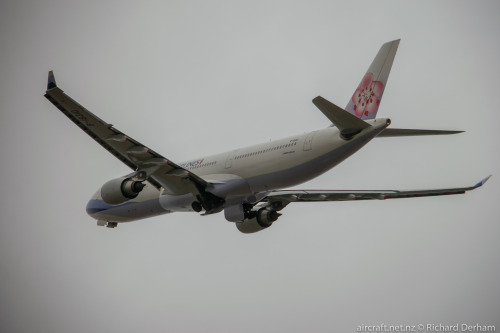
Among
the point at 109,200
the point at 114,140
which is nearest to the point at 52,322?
the point at 109,200

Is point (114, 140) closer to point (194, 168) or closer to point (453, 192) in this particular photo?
point (194, 168)

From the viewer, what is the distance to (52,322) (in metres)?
52.8

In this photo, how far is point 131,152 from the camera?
27.2 metres

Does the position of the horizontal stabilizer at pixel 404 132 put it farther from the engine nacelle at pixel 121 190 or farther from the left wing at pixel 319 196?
the engine nacelle at pixel 121 190

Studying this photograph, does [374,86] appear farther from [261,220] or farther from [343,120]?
[261,220]

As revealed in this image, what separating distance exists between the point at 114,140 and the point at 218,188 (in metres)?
4.98

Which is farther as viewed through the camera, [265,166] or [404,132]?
[265,166]

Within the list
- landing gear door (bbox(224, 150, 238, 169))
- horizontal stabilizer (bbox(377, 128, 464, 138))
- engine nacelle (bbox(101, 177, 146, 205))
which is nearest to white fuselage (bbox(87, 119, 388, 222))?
landing gear door (bbox(224, 150, 238, 169))

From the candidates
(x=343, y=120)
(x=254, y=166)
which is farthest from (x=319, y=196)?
(x=343, y=120)

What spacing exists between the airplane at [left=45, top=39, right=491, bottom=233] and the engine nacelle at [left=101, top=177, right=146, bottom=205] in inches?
1.7

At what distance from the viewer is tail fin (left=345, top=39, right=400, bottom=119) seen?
2712cm

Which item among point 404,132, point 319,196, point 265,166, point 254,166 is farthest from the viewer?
point 319,196

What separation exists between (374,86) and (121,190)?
37.2 ft

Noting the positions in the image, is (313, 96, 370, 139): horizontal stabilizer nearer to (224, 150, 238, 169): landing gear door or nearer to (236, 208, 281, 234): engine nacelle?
(224, 150, 238, 169): landing gear door
